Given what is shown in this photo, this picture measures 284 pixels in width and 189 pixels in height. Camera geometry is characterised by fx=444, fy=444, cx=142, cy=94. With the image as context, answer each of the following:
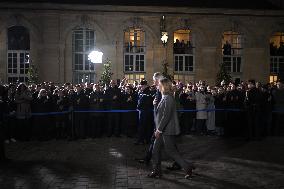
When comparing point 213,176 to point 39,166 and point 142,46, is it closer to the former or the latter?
point 39,166

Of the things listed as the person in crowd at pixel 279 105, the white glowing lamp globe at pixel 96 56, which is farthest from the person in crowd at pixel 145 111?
the white glowing lamp globe at pixel 96 56

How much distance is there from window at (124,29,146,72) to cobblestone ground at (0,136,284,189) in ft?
53.9

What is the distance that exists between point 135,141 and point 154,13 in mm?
16995

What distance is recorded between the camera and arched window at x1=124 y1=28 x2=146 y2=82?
3091 centimetres

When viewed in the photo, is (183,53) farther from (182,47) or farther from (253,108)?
(253,108)

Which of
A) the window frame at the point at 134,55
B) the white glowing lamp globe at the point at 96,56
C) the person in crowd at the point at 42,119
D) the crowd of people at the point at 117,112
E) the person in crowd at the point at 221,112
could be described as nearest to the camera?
the crowd of people at the point at 117,112

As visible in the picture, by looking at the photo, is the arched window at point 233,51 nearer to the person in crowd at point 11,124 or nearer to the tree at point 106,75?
the tree at point 106,75

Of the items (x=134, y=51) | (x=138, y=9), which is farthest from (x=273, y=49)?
(x=138, y=9)

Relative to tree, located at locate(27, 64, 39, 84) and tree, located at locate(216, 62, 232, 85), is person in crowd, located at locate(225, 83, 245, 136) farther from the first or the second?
tree, located at locate(27, 64, 39, 84)

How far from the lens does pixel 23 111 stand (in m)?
15.1

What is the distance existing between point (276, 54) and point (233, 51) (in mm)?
3302

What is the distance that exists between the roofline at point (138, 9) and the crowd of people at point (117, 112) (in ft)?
43.4

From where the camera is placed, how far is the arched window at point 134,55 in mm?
30906

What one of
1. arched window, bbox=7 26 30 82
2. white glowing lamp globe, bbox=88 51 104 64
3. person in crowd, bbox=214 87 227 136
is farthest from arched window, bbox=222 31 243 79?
person in crowd, bbox=214 87 227 136
